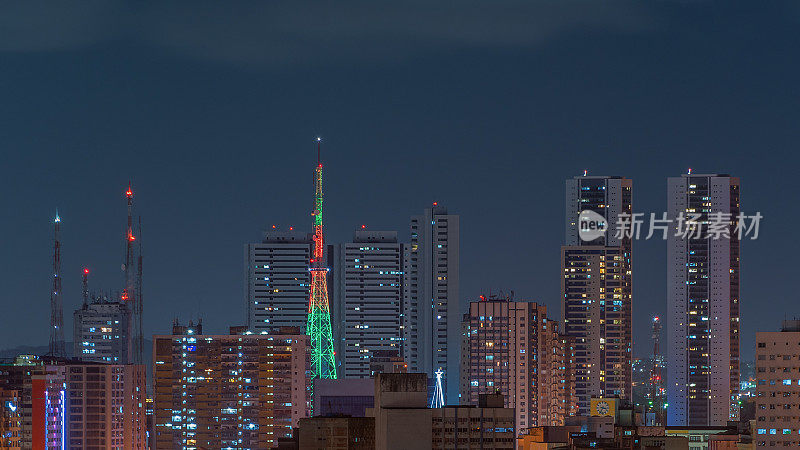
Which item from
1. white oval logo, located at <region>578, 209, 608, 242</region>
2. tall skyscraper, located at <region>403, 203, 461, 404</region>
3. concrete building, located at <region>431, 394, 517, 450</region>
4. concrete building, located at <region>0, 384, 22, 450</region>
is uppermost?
white oval logo, located at <region>578, 209, 608, 242</region>

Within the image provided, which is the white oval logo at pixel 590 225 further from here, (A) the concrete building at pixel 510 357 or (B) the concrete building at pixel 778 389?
(B) the concrete building at pixel 778 389

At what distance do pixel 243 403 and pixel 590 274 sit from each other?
29.7 m

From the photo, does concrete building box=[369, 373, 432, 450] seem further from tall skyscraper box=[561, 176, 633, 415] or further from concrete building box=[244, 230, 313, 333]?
concrete building box=[244, 230, 313, 333]

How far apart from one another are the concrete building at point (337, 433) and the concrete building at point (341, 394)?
25891mm

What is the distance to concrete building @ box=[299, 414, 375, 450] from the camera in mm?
45662

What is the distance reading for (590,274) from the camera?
106m

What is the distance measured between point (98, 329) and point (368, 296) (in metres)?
18.9

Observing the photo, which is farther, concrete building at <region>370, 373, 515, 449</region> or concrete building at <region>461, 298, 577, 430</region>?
concrete building at <region>461, 298, 577, 430</region>

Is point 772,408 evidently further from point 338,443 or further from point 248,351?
point 248,351

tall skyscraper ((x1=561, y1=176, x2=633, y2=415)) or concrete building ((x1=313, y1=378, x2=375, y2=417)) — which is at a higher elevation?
tall skyscraper ((x1=561, y1=176, x2=633, y2=415))

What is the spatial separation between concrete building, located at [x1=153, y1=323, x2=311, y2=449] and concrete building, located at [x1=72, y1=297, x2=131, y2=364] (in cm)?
2546

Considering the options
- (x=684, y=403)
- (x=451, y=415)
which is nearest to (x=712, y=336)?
(x=684, y=403)

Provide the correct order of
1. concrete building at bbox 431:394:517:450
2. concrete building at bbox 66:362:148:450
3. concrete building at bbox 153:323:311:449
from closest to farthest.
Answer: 1. concrete building at bbox 431:394:517:450
2. concrete building at bbox 66:362:148:450
3. concrete building at bbox 153:323:311:449

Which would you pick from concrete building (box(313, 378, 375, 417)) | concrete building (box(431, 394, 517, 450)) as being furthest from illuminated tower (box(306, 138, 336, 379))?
concrete building (box(431, 394, 517, 450))
